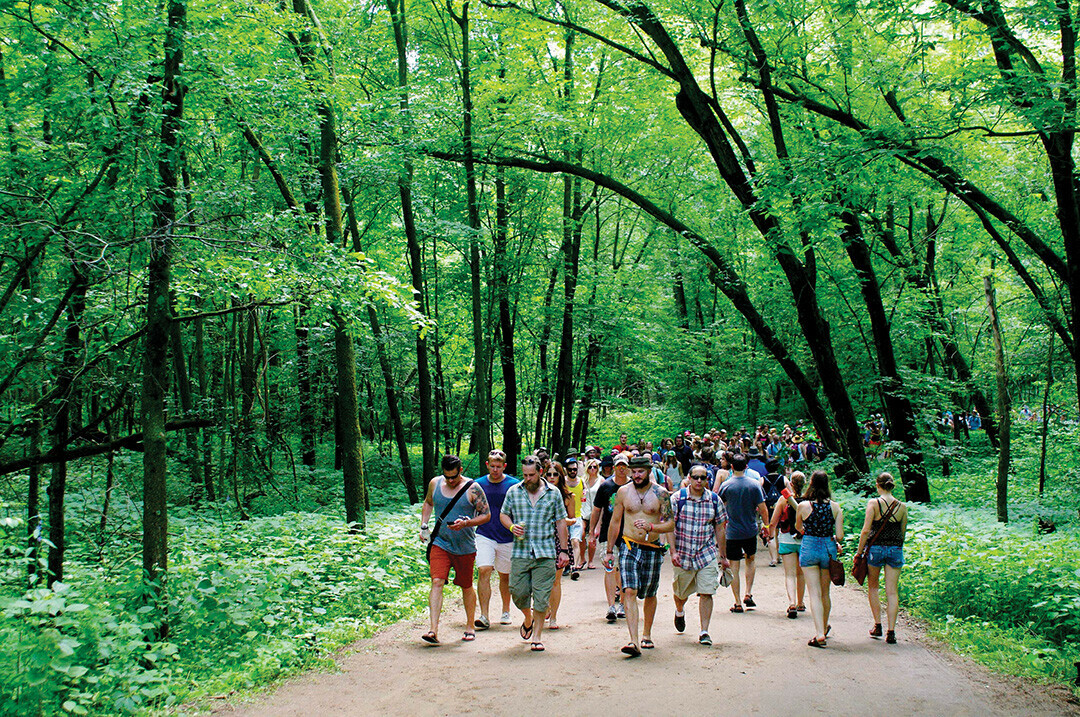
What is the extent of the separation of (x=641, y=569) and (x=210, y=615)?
4052mm

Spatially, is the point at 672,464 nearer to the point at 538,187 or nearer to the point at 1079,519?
the point at 1079,519

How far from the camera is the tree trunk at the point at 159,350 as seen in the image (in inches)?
251

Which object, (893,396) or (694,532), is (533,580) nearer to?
(694,532)

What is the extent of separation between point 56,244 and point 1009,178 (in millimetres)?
16906

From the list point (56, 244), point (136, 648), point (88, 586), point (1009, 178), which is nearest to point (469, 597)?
point (136, 648)

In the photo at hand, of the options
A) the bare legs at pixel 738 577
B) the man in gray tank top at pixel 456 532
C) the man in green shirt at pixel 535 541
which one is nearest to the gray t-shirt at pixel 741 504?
the bare legs at pixel 738 577

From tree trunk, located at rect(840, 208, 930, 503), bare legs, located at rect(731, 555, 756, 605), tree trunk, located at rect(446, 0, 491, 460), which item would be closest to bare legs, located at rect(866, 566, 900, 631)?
bare legs, located at rect(731, 555, 756, 605)

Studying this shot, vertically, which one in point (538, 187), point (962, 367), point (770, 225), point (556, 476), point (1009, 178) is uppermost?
point (538, 187)

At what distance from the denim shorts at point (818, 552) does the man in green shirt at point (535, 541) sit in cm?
248

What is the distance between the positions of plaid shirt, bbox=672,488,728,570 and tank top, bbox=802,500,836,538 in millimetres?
1028

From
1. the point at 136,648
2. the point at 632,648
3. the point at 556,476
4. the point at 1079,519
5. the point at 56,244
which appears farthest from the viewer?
the point at 1079,519

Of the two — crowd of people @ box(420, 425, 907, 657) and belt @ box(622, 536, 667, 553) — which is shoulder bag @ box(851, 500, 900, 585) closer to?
crowd of people @ box(420, 425, 907, 657)

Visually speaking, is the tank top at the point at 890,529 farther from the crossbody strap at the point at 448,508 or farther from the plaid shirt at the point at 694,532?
the crossbody strap at the point at 448,508

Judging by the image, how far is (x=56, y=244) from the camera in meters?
7.09
